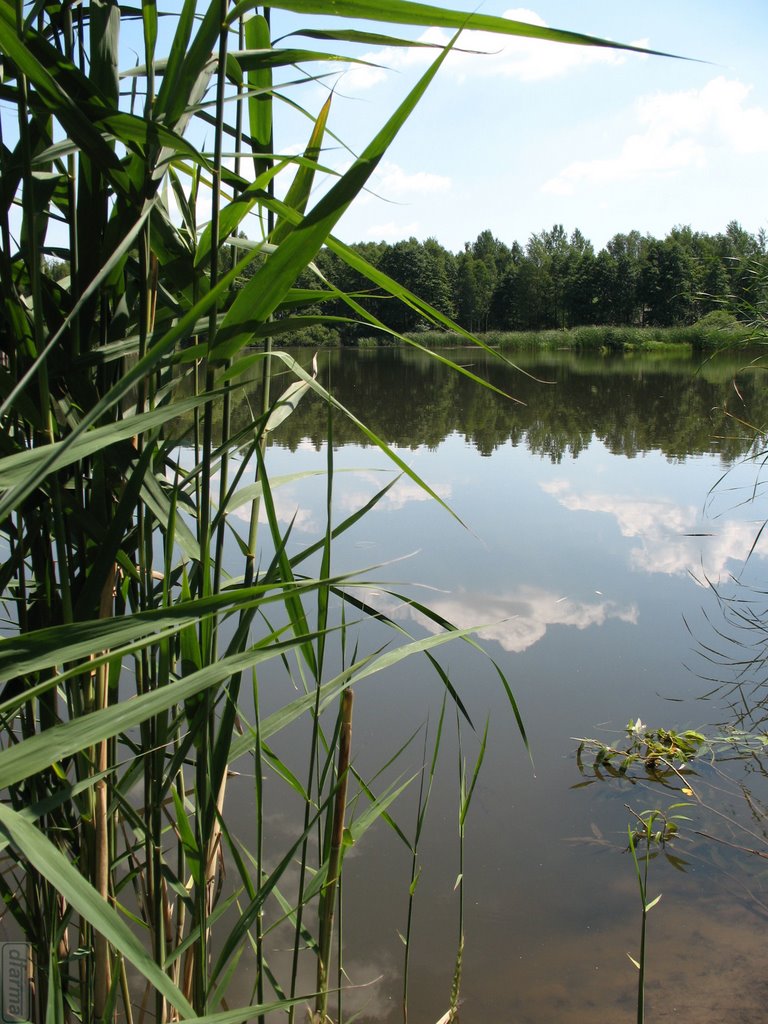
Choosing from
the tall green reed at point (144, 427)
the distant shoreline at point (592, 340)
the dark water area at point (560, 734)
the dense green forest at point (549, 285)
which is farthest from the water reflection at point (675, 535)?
the dense green forest at point (549, 285)

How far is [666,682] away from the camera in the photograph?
2.73 metres

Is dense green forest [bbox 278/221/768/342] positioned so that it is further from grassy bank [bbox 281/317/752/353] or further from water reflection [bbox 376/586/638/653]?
water reflection [bbox 376/586/638/653]

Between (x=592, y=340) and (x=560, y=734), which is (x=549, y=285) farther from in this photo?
(x=560, y=734)

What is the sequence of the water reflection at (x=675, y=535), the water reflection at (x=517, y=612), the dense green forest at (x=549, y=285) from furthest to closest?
Answer: the dense green forest at (x=549, y=285), the water reflection at (x=675, y=535), the water reflection at (x=517, y=612)

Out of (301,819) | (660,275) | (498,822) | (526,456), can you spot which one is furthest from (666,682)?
(660,275)

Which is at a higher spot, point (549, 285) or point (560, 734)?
point (549, 285)

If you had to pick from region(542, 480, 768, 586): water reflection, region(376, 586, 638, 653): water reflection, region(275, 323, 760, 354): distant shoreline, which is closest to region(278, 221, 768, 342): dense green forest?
region(275, 323, 760, 354): distant shoreline

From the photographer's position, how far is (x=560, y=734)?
2.40 m

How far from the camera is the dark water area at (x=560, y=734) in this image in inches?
60.0

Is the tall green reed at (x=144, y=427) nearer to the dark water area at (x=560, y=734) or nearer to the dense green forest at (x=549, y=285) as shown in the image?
the dark water area at (x=560, y=734)

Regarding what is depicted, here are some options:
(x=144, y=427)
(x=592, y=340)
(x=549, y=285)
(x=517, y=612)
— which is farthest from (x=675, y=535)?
(x=549, y=285)

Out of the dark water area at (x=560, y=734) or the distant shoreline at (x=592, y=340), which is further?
the distant shoreline at (x=592, y=340)

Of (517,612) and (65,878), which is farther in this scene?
(517,612)

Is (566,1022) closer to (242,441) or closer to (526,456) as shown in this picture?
(242,441)
